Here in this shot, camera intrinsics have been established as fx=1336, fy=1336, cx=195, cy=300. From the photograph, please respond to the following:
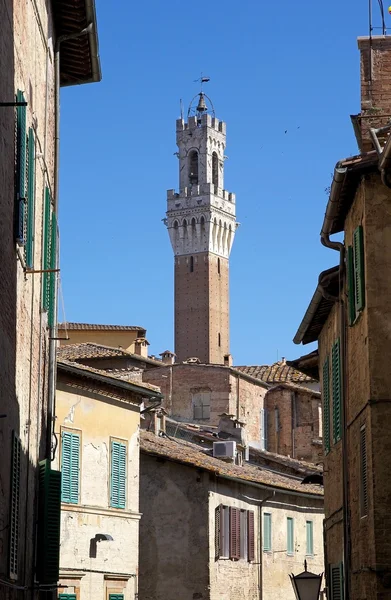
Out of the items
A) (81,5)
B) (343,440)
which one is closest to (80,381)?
(343,440)

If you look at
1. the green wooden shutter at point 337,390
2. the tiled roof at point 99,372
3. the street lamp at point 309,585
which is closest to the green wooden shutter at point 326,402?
the green wooden shutter at point 337,390

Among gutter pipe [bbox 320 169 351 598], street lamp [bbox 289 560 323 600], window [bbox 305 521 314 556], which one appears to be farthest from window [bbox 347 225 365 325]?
window [bbox 305 521 314 556]

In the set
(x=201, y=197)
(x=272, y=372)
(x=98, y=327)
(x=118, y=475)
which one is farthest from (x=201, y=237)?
(x=118, y=475)

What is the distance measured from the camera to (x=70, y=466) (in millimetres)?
23141

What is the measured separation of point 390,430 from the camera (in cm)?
1480

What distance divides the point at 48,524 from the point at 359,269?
4.67 m

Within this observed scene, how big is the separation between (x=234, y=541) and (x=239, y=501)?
1.06 m

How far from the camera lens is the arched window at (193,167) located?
133m

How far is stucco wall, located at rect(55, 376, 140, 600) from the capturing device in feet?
76.2

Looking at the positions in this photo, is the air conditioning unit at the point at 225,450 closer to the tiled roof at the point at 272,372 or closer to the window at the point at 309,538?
the window at the point at 309,538

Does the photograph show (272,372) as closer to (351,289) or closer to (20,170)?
(351,289)

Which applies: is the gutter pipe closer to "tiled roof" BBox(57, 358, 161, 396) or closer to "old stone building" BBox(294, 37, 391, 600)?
"old stone building" BBox(294, 37, 391, 600)

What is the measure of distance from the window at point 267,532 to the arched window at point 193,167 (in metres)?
98.9

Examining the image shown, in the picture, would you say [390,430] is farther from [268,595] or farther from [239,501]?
[268,595]
